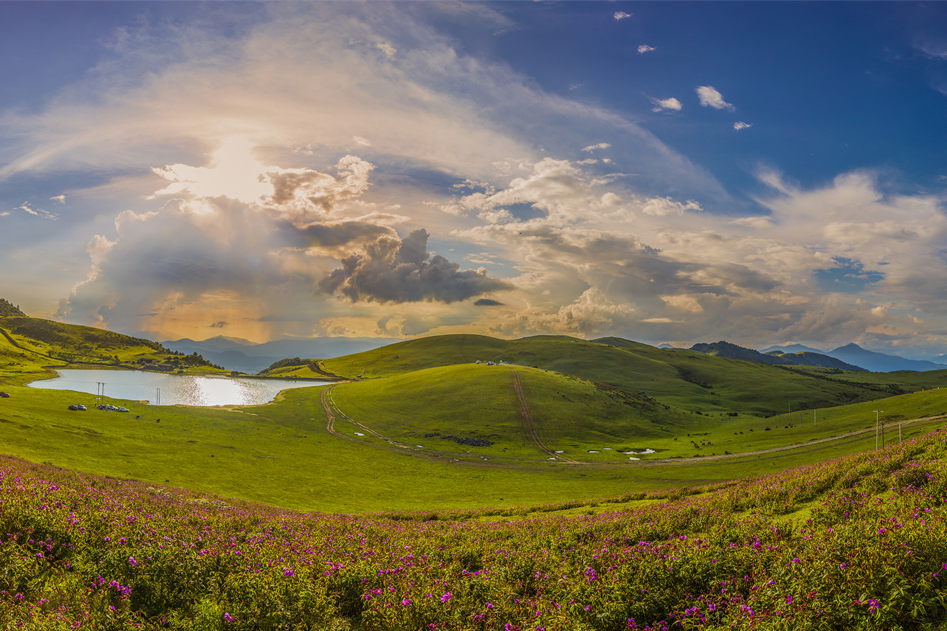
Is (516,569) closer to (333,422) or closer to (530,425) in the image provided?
(530,425)

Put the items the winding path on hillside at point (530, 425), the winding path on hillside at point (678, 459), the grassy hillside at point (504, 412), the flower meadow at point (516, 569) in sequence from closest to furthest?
the flower meadow at point (516, 569) < the winding path on hillside at point (678, 459) < the winding path on hillside at point (530, 425) < the grassy hillside at point (504, 412)

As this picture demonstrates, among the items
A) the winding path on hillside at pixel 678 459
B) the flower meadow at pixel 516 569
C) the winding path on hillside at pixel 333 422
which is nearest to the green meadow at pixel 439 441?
the winding path on hillside at pixel 678 459

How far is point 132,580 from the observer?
11367 mm

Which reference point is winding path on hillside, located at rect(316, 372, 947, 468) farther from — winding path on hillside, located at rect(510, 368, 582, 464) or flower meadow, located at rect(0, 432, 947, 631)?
flower meadow, located at rect(0, 432, 947, 631)

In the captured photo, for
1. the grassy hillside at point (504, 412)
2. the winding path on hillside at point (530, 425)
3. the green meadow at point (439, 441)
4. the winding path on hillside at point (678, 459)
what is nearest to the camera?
the green meadow at point (439, 441)

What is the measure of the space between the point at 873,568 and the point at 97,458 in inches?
2788

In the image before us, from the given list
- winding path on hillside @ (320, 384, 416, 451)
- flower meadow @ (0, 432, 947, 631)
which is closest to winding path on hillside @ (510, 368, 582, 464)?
winding path on hillside @ (320, 384, 416, 451)

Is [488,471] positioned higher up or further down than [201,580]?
further down

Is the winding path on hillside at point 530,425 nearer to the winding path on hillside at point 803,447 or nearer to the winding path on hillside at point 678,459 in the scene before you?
the winding path on hillside at point 678,459

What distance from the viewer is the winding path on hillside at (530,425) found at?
9981cm

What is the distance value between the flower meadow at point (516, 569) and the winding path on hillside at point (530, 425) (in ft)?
280

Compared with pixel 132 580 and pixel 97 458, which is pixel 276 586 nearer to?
pixel 132 580

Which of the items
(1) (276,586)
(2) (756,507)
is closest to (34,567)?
(1) (276,586)

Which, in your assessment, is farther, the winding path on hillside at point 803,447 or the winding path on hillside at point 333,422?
the winding path on hillside at point 333,422
